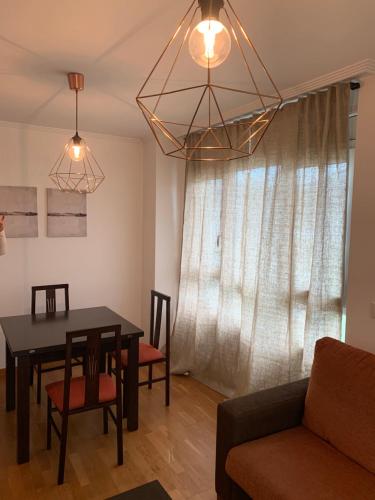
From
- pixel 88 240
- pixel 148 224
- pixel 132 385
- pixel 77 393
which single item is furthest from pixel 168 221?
pixel 77 393

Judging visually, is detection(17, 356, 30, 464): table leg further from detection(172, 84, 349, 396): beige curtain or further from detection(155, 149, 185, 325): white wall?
detection(155, 149, 185, 325): white wall

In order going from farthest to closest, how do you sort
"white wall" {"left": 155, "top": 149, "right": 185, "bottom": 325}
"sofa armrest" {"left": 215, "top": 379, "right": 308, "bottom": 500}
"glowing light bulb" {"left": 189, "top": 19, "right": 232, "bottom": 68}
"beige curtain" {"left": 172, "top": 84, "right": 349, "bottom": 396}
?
"white wall" {"left": 155, "top": 149, "right": 185, "bottom": 325} → "beige curtain" {"left": 172, "top": 84, "right": 349, "bottom": 396} → "sofa armrest" {"left": 215, "top": 379, "right": 308, "bottom": 500} → "glowing light bulb" {"left": 189, "top": 19, "right": 232, "bottom": 68}

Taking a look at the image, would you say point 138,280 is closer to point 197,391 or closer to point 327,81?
point 197,391

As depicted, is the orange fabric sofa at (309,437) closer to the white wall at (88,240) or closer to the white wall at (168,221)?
the white wall at (168,221)

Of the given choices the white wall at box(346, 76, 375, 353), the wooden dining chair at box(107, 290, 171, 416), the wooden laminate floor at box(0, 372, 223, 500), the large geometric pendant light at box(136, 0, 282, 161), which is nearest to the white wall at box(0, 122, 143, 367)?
the large geometric pendant light at box(136, 0, 282, 161)

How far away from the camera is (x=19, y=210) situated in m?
3.90

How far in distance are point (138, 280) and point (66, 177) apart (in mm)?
1503

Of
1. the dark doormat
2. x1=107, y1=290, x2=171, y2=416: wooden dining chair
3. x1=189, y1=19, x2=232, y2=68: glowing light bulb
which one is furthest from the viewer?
x1=107, y1=290, x2=171, y2=416: wooden dining chair

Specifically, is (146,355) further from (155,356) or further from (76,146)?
(76,146)

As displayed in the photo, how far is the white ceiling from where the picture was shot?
170cm

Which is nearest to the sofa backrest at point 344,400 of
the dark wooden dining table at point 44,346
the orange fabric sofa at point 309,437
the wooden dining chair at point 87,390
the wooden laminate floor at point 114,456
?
the orange fabric sofa at point 309,437

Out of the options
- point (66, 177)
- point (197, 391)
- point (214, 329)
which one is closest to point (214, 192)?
point (214, 329)

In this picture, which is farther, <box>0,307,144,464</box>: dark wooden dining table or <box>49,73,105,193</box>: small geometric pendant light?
<box>49,73,105,193</box>: small geometric pendant light

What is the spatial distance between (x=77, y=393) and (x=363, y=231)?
2.19 meters
